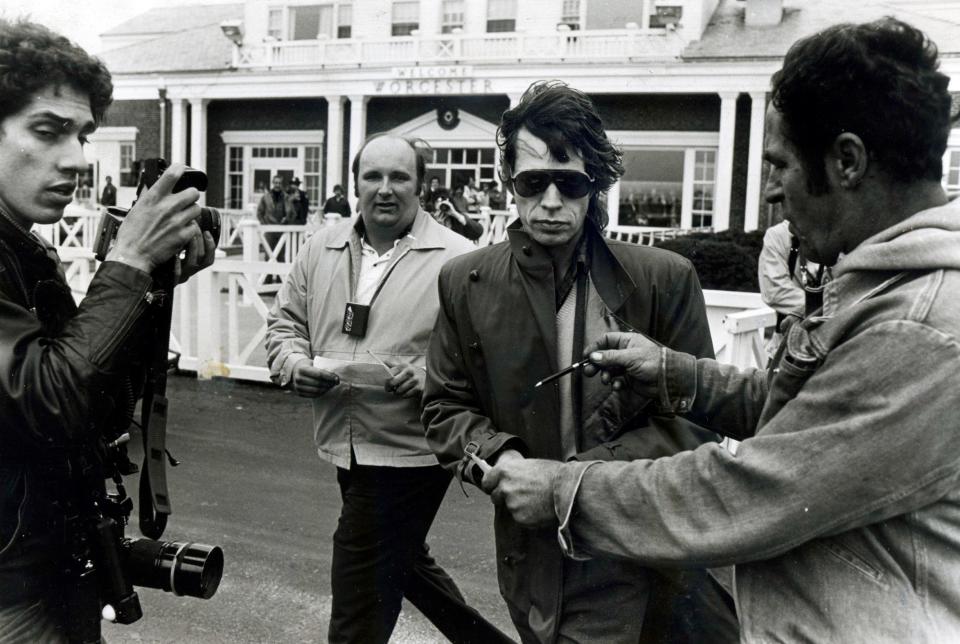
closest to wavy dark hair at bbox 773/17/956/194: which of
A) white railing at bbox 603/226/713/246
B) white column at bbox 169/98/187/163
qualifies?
white railing at bbox 603/226/713/246

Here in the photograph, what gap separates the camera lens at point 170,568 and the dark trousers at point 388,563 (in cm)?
126

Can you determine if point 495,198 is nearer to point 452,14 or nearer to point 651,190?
point 651,190

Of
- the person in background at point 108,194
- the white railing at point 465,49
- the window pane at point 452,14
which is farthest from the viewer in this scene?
the person in background at point 108,194

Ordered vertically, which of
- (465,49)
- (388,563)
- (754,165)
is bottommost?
(388,563)

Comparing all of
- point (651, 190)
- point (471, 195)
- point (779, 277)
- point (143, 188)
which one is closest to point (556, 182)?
point (143, 188)

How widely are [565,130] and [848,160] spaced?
1223 mm

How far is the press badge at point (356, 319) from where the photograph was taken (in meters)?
3.88

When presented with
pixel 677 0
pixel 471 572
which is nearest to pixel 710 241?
pixel 677 0

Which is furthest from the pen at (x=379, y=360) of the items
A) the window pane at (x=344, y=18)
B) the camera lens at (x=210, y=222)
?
the window pane at (x=344, y=18)

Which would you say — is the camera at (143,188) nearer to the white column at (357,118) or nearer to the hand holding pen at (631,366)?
the hand holding pen at (631,366)

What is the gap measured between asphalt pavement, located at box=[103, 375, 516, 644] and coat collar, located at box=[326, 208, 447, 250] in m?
1.69

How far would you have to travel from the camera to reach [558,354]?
2.58m

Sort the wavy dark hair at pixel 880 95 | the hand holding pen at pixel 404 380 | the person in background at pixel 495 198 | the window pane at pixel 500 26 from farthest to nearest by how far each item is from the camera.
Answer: the window pane at pixel 500 26, the person in background at pixel 495 198, the hand holding pen at pixel 404 380, the wavy dark hair at pixel 880 95

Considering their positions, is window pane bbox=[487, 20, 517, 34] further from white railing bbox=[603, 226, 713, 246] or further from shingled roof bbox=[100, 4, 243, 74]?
shingled roof bbox=[100, 4, 243, 74]
